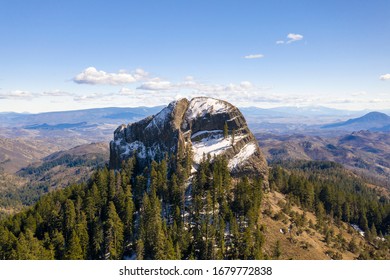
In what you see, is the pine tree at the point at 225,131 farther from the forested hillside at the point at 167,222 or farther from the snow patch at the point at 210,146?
the forested hillside at the point at 167,222

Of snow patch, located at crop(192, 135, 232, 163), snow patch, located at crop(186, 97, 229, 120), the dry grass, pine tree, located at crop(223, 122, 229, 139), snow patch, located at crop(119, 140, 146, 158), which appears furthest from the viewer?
snow patch, located at crop(186, 97, 229, 120)

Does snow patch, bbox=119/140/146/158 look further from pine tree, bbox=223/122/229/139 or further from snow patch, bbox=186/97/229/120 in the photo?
pine tree, bbox=223/122/229/139

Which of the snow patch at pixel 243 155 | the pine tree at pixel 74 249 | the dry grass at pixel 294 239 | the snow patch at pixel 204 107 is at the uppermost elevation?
the snow patch at pixel 204 107

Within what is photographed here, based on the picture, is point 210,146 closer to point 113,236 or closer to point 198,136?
point 198,136

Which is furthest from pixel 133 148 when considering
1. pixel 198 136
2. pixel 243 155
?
pixel 243 155

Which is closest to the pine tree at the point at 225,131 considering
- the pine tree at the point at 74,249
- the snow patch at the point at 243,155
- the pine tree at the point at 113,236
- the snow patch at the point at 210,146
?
the snow patch at the point at 210,146

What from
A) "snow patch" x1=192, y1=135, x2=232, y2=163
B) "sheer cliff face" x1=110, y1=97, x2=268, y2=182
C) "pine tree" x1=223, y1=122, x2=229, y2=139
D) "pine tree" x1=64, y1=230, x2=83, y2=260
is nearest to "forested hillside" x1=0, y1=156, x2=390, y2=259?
"pine tree" x1=64, y1=230, x2=83, y2=260
